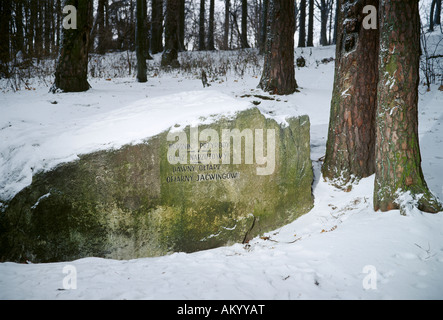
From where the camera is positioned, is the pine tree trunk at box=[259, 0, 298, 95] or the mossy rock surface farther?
the pine tree trunk at box=[259, 0, 298, 95]

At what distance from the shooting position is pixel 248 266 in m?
2.49

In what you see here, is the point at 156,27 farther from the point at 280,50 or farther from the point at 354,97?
the point at 354,97

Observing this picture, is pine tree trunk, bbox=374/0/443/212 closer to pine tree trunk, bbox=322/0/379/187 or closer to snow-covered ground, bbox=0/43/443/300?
snow-covered ground, bbox=0/43/443/300

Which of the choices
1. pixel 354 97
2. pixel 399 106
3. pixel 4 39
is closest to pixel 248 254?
pixel 399 106

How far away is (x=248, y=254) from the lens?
9.54ft

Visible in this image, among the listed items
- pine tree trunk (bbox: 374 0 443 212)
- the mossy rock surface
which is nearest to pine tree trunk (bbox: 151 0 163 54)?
the mossy rock surface

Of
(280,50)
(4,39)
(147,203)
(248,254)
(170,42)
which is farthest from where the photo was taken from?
(170,42)

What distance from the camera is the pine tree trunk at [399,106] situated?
268 cm

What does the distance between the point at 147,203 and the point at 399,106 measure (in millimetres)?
2731

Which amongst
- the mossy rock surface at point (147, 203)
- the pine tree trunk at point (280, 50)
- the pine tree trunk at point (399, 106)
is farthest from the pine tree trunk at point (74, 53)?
the pine tree trunk at point (399, 106)

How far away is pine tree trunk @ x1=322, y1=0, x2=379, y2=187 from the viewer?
12.0 ft

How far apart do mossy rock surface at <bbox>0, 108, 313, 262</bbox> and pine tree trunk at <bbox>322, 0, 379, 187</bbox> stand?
2.22 ft
